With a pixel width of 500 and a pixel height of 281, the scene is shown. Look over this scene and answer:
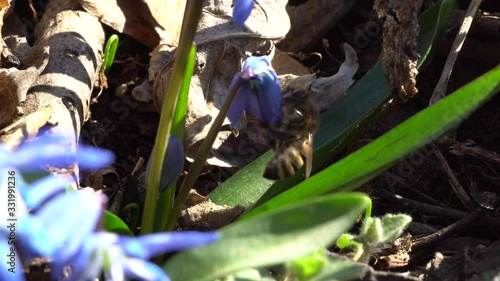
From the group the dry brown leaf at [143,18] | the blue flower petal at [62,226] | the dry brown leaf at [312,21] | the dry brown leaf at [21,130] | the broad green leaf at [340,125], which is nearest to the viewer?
the blue flower petal at [62,226]

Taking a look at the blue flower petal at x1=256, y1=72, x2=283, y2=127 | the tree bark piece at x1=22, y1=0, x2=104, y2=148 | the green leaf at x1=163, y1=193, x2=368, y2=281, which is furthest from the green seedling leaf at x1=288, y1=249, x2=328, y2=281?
the tree bark piece at x1=22, y1=0, x2=104, y2=148

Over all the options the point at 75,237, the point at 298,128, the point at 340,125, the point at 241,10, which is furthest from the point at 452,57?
the point at 75,237

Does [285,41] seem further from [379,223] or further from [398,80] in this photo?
[379,223]

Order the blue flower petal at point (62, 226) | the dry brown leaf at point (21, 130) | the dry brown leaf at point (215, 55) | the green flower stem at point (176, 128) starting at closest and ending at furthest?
the blue flower petal at point (62, 226)
the dry brown leaf at point (21, 130)
the green flower stem at point (176, 128)
the dry brown leaf at point (215, 55)

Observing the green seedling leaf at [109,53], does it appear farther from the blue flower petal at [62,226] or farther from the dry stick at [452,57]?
the blue flower petal at [62,226]

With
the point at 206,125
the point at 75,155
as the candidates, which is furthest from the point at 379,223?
the point at 206,125

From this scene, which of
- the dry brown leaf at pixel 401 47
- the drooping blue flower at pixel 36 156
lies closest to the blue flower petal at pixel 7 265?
the drooping blue flower at pixel 36 156
